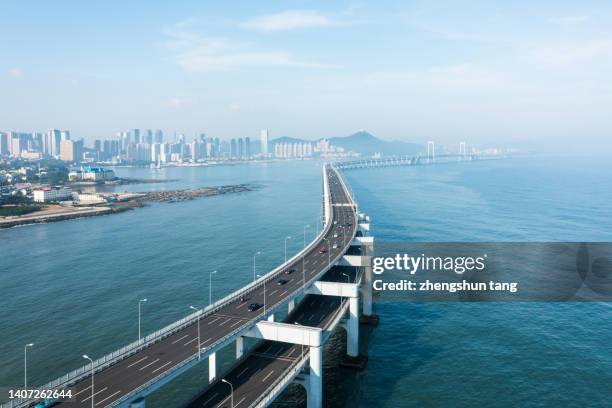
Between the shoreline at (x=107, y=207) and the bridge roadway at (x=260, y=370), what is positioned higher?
the shoreline at (x=107, y=207)

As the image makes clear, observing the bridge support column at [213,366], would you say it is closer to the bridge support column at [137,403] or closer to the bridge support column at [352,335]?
the bridge support column at [137,403]

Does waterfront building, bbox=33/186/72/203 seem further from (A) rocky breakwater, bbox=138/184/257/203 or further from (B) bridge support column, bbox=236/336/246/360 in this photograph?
(B) bridge support column, bbox=236/336/246/360

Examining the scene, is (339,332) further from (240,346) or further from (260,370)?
(260,370)

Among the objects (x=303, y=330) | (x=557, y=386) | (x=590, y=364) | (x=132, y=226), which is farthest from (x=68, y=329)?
(x=132, y=226)

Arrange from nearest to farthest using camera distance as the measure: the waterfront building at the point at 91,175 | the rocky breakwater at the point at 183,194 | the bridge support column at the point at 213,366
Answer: the bridge support column at the point at 213,366, the rocky breakwater at the point at 183,194, the waterfront building at the point at 91,175

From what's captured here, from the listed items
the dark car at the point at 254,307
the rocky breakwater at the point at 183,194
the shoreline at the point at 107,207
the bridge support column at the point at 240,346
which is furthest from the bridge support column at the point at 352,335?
the rocky breakwater at the point at 183,194

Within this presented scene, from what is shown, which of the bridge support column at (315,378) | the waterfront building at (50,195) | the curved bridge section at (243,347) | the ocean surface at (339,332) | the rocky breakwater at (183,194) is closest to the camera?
the curved bridge section at (243,347)

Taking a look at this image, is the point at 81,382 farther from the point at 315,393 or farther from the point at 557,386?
the point at 557,386
